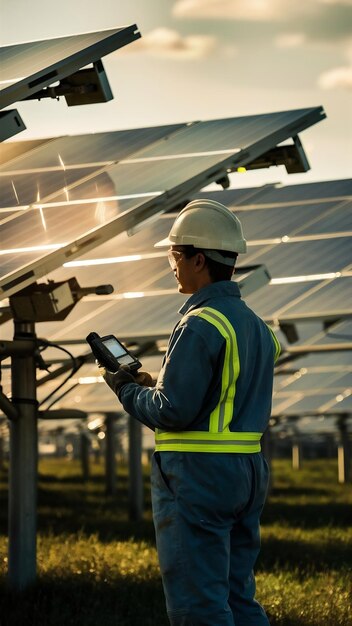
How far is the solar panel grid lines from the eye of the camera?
26.1 feet

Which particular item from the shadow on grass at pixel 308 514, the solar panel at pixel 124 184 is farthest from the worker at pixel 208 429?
the shadow on grass at pixel 308 514

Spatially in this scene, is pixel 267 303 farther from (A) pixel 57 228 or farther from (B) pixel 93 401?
(B) pixel 93 401

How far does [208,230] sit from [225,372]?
1.82 ft

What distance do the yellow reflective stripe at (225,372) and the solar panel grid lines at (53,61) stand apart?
11.1 feet

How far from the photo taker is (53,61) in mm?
8391

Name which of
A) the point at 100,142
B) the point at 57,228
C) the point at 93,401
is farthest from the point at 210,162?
the point at 93,401

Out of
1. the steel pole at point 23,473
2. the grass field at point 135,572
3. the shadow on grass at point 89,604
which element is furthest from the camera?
the steel pole at point 23,473

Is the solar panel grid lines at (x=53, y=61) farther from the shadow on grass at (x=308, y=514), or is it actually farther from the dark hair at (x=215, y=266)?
the shadow on grass at (x=308, y=514)

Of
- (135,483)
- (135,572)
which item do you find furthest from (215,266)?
(135,483)

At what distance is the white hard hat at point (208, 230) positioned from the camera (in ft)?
16.2

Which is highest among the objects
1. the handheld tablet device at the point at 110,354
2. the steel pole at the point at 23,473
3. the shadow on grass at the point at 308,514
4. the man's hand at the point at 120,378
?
the handheld tablet device at the point at 110,354

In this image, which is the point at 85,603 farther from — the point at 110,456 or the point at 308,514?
the point at 110,456

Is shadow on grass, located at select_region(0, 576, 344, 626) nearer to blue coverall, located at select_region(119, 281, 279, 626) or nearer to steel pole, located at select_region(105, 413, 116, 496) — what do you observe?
blue coverall, located at select_region(119, 281, 279, 626)

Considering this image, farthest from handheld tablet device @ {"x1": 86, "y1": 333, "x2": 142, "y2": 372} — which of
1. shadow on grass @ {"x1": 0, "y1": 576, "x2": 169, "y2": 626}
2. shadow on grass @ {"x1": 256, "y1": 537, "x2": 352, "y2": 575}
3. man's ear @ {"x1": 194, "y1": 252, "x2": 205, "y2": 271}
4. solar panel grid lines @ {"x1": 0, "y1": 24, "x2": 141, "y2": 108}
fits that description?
shadow on grass @ {"x1": 256, "y1": 537, "x2": 352, "y2": 575}
